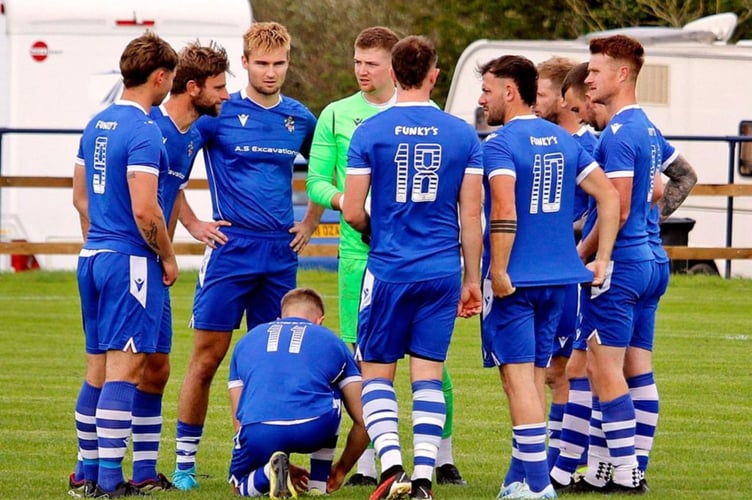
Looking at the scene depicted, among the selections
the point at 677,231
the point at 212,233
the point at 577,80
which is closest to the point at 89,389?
the point at 212,233

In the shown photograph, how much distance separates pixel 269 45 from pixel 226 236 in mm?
1057

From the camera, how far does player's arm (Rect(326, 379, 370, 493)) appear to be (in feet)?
24.1

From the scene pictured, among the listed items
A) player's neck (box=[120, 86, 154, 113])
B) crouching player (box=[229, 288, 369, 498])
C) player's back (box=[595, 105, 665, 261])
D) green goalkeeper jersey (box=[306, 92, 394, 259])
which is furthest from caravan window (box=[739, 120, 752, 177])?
player's neck (box=[120, 86, 154, 113])

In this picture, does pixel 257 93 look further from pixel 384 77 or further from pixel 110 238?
pixel 110 238

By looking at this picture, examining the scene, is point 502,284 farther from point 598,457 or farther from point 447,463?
point 447,463

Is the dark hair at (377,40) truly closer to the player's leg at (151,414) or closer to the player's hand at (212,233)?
the player's hand at (212,233)

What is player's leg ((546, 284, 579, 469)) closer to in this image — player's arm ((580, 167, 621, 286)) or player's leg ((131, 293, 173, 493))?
player's arm ((580, 167, 621, 286))

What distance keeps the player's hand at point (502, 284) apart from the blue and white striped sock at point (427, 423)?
0.52 meters

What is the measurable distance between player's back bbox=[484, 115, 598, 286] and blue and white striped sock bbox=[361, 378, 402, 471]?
81 cm

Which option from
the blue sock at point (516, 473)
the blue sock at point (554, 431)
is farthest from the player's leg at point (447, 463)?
the blue sock at point (516, 473)

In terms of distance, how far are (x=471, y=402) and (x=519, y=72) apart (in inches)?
167

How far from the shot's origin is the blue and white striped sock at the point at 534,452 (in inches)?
273

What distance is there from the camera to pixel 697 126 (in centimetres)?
1998

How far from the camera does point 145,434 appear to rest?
25.3 feet
